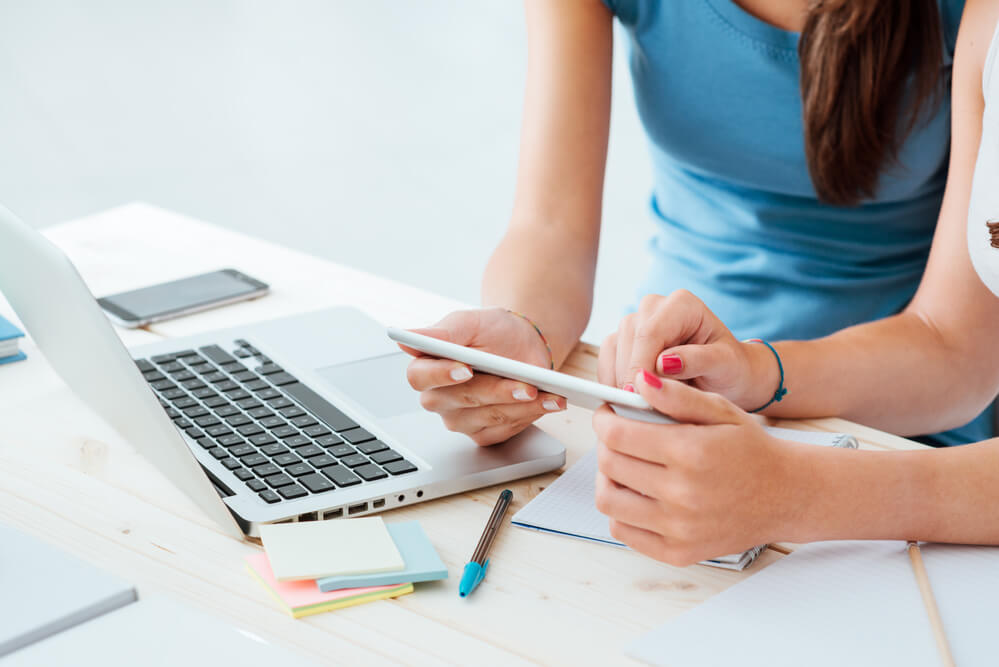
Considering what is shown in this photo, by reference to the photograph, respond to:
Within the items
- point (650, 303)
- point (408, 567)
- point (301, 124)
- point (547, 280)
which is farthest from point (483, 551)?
point (301, 124)

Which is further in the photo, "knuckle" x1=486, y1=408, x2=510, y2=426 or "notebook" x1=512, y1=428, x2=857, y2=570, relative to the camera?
"knuckle" x1=486, y1=408, x2=510, y2=426

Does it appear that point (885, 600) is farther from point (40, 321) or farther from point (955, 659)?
point (40, 321)

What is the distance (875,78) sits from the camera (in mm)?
1108

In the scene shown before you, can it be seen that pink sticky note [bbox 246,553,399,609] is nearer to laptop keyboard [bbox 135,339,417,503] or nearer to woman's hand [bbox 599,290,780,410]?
laptop keyboard [bbox 135,339,417,503]

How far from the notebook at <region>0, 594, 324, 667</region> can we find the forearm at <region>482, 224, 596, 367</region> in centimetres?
49

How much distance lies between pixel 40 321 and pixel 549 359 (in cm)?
45

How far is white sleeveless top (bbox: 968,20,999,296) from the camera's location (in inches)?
33.9

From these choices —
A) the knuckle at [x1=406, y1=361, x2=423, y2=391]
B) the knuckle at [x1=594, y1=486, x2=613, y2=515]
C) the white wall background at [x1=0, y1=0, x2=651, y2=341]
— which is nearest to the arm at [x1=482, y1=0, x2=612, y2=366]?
the knuckle at [x1=406, y1=361, x2=423, y2=391]

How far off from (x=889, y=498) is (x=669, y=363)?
180 mm

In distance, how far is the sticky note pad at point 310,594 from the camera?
625mm

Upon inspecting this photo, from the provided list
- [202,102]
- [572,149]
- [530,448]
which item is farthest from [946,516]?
[202,102]

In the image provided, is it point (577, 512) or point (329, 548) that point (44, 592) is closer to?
point (329, 548)

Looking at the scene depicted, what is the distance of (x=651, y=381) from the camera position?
0.61 metres

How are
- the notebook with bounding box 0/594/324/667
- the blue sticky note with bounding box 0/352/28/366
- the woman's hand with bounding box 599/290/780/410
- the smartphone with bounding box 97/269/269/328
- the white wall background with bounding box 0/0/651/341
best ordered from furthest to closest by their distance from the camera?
1. the white wall background with bounding box 0/0/651/341
2. the smartphone with bounding box 97/269/269/328
3. the blue sticky note with bounding box 0/352/28/366
4. the woman's hand with bounding box 599/290/780/410
5. the notebook with bounding box 0/594/324/667
